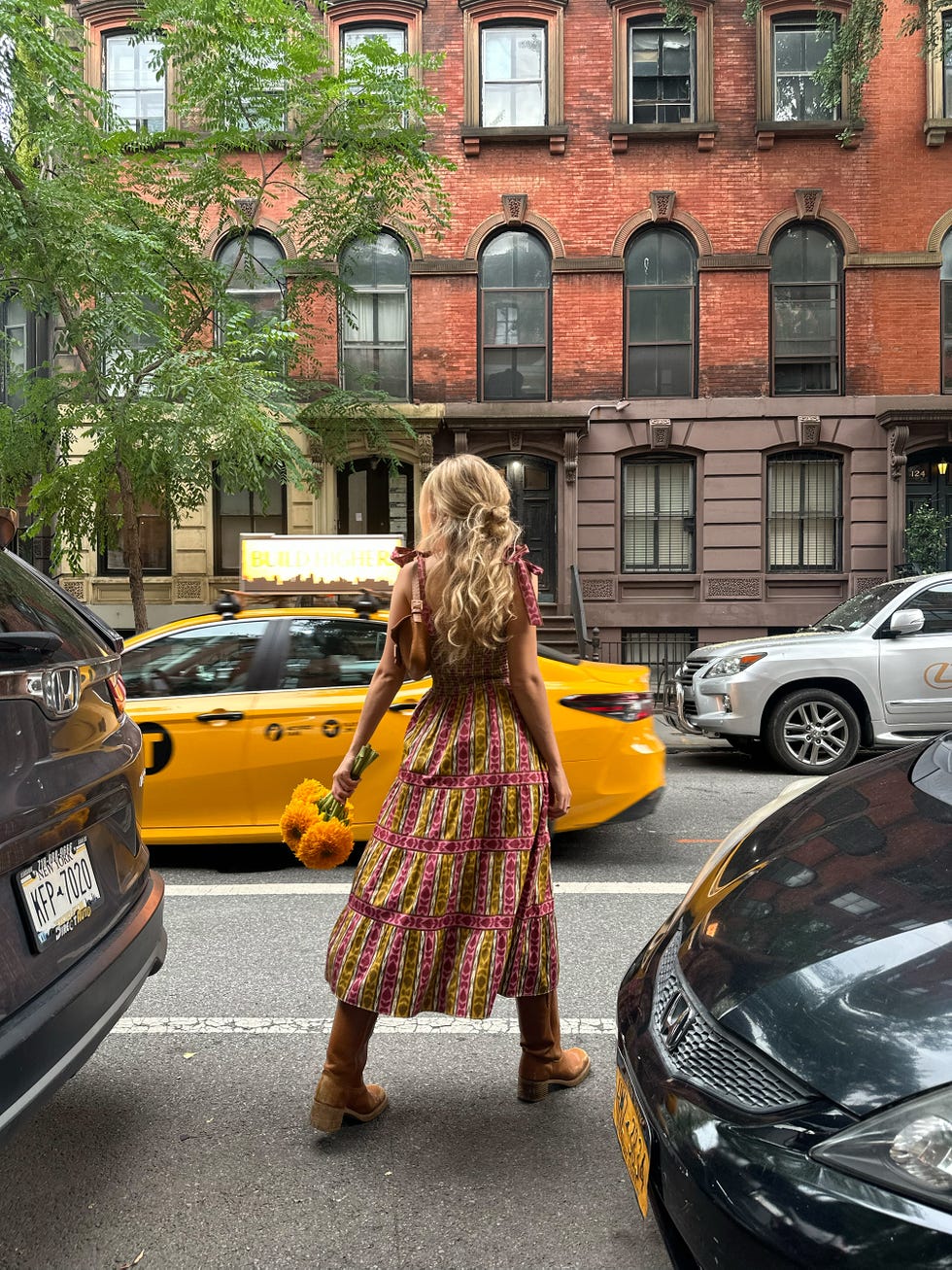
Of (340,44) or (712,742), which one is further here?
(340,44)

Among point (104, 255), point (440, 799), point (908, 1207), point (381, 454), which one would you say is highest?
point (104, 255)

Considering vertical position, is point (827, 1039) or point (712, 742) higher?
point (827, 1039)

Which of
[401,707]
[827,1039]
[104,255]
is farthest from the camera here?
[104,255]

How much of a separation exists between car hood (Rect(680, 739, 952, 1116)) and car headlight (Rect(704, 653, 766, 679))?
21.2ft

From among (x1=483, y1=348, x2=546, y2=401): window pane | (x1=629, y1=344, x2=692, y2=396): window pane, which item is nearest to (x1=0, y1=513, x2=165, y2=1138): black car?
(x1=483, y1=348, x2=546, y2=401): window pane

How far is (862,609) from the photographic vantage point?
31.4ft

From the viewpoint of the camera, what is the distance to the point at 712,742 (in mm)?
11008

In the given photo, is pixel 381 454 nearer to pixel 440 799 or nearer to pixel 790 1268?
pixel 440 799

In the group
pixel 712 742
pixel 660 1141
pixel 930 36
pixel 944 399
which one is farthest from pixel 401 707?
pixel 930 36

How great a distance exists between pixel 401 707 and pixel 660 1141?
399 centimetres

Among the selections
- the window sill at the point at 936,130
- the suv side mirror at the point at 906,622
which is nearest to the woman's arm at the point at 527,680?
the suv side mirror at the point at 906,622

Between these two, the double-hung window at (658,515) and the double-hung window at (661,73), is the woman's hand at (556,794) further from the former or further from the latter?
the double-hung window at (661,73)

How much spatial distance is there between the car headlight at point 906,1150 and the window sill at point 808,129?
17.7 meters

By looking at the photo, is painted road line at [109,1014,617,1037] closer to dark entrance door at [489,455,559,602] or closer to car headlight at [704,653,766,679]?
car headlight at [704,653,766,679]
